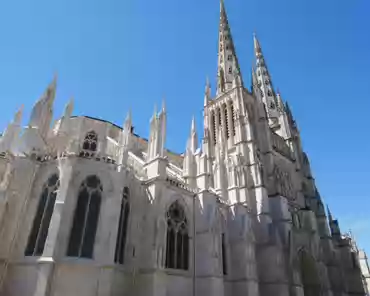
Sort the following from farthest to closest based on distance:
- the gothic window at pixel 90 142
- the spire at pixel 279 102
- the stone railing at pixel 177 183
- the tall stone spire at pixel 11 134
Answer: the spire at pixel 279 102 < the gothic window at pixel 90 142 < the stone railing at pixel 177 183 < the tall stone spire at pixel 11 134

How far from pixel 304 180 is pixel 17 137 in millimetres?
30855

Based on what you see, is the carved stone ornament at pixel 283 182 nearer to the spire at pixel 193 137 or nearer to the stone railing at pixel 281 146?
the stone railing at pixel 281 146

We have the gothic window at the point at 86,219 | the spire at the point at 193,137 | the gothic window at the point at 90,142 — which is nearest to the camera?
the gothic window at the point at 86,219

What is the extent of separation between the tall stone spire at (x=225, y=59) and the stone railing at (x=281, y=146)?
838cm

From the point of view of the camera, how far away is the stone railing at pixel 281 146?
108ft

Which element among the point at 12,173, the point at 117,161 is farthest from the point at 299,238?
the point at 12,173

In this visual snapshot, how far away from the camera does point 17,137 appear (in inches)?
608

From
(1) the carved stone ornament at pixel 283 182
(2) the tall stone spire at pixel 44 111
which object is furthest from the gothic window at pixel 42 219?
(1) the carved stone ornament at pixel 283 182

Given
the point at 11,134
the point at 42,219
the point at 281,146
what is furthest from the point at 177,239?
the point at 281,146

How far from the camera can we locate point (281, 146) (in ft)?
→ 115

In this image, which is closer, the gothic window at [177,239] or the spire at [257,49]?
the gothic window at [177,239]

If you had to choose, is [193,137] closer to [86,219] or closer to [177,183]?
[177,183]

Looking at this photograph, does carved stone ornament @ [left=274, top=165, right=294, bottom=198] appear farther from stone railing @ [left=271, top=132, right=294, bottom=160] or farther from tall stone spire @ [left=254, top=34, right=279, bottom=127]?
tall stone spire @ [left=254, top=34, right=279, bottom=127]

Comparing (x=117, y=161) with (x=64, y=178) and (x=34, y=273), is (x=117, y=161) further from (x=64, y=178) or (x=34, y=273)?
(x=34, y=273)
